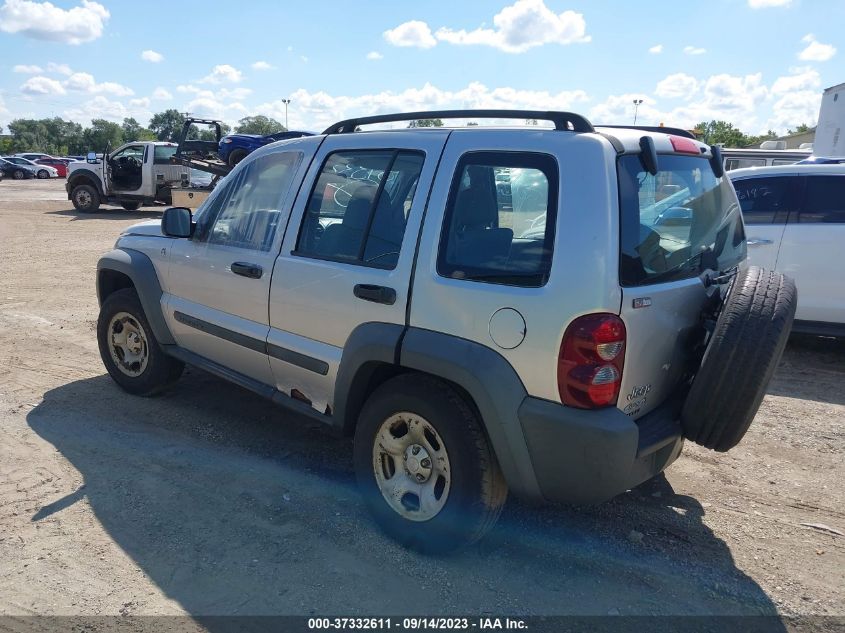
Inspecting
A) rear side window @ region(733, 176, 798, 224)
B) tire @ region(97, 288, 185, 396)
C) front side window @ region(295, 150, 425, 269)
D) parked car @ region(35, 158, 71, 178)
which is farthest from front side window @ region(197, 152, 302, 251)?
parked car @ region(35, 158, 71, 178)

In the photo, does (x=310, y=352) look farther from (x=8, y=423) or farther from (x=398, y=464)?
(x=8, y=423)

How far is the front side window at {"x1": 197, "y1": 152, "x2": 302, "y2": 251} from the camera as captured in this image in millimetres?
3801

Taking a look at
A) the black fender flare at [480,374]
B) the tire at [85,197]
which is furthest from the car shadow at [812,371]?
the tire at [85,197]

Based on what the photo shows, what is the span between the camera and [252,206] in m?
3.98

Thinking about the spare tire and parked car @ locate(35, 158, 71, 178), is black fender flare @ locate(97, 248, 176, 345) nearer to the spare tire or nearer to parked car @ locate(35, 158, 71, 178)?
the spare tire

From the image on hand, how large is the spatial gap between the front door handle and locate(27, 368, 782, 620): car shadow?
3.82 feet

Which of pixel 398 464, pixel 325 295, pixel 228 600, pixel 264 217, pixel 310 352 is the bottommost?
pixel 228 600

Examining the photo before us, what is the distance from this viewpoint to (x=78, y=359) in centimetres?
587

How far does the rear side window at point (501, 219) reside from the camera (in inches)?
104


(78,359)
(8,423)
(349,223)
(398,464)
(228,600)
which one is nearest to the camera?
(228,600)

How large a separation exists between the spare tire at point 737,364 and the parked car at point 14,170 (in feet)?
158

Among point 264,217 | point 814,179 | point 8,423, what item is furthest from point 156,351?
point 814,179

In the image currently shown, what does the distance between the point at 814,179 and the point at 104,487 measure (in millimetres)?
6352

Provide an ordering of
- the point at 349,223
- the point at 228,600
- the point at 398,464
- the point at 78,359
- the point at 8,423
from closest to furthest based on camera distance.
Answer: the point at 228,600 < the point at 398,464 < the point at 349,223 < the point at 8,423 < the point at 78,359
